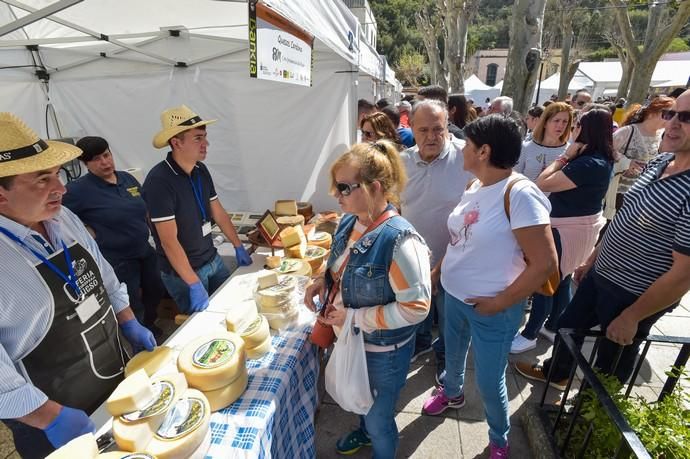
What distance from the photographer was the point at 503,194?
1.59 meters

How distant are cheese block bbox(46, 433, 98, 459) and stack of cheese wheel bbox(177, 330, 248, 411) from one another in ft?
1.17

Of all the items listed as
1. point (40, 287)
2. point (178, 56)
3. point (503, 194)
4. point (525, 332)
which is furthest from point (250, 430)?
point (178, 56)

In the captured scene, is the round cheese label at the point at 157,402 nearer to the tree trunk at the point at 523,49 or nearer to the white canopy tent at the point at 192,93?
the white canopy tent at the point at 192,93

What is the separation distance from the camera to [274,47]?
227cm

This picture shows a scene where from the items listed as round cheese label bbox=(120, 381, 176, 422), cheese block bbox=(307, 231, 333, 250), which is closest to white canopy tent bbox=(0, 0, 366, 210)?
cheese block bbox=(307, 231, 333, 250)

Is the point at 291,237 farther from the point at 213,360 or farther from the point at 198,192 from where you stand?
the point at 213,360

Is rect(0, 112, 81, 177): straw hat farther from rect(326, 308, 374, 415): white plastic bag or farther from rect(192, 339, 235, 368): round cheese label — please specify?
rect(326, 308, 374, 415): white plastic bag

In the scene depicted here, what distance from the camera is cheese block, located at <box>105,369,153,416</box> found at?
3.67ft

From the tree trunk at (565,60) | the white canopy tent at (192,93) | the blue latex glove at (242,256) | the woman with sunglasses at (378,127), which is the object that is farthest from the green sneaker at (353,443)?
the tree trunk at (565,60)

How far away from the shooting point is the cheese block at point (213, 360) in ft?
4.33

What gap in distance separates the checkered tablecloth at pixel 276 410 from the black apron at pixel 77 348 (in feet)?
2.12

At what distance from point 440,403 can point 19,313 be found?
242cm

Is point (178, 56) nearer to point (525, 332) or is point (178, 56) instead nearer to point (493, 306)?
point (493, 306)

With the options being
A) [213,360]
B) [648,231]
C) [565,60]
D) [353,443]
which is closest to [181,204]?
[213,360]
